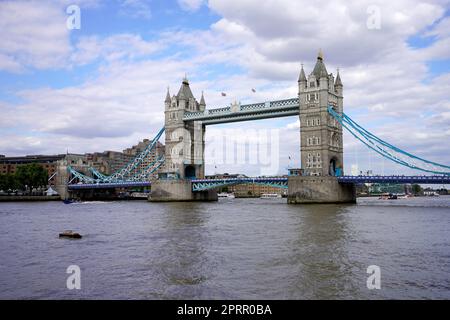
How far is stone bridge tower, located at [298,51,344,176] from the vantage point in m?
64.6

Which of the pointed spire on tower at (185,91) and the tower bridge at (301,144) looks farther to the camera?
the pointed spire on tower at (185,91)

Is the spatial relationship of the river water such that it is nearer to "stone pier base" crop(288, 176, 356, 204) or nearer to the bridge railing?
"stone pier base" crop(288, 176, 356, 204)

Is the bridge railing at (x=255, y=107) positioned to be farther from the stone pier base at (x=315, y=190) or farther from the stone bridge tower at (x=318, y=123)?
the stone pier base at (x=315, y=190)

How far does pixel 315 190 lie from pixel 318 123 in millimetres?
10837

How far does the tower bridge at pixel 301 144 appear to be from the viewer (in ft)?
201

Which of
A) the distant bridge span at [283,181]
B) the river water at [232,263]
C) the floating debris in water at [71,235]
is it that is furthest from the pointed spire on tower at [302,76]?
the floating debris in water at [71,235]

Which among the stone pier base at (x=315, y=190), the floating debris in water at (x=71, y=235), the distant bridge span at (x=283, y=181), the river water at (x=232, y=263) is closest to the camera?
the river water at (x=232, y=263)

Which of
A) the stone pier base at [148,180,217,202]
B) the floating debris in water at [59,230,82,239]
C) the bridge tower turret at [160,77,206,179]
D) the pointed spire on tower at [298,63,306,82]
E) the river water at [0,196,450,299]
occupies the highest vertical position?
the pointed spire on tower at [298,63,306,82]

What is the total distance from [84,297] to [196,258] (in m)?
6.55

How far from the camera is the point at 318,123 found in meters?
65.2

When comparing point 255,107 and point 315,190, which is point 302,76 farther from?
point 315,190

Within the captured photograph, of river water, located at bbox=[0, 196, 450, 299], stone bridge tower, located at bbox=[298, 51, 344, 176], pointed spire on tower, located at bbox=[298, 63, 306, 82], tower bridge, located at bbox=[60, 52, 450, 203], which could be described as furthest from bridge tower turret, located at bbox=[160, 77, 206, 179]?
river water, located at bbox=[0, 196, 450, 299]

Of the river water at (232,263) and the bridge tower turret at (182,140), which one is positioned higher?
the bridge tower turret at (182,140)
